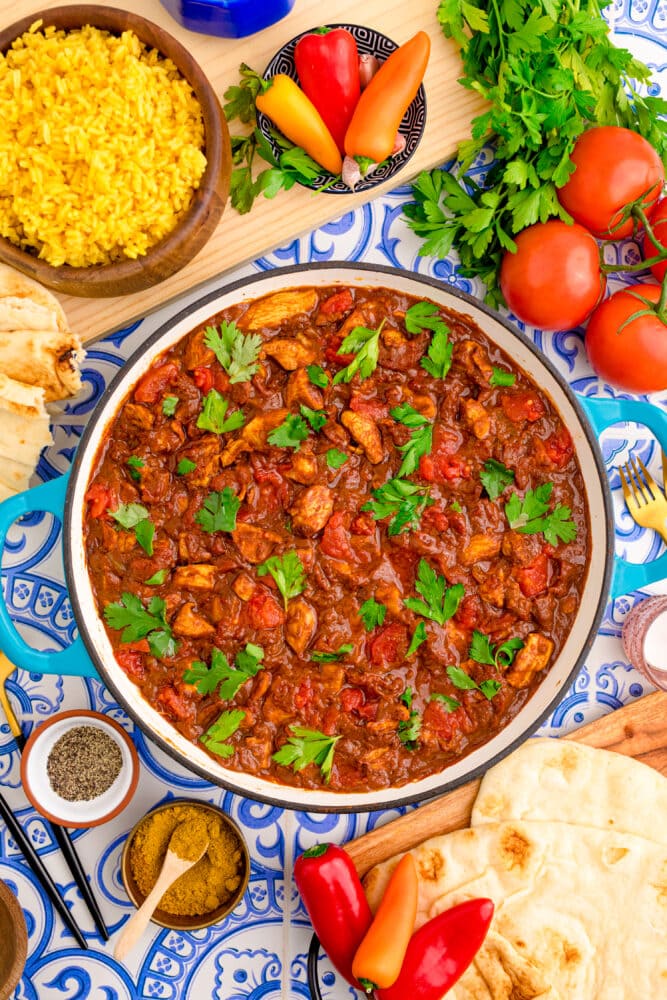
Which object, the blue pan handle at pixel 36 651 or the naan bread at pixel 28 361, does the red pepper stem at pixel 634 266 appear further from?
the blue pan handle at pixel 36 651

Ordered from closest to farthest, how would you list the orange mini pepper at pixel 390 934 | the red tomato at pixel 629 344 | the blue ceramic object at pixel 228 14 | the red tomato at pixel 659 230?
1. the blue ceramic object at pixel 228 14
2. the orange mini pepper at pixel 390 934
3. the red tomato at pixel 629 344
4. the red tomato at pixel 659 230

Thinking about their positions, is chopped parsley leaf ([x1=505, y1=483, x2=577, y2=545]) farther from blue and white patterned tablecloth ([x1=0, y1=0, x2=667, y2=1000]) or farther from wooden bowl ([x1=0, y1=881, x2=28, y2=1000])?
wooden bowl ([x1=0, y1=881, x2=28, y2=1000])

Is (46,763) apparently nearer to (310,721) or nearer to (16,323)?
(310,721)

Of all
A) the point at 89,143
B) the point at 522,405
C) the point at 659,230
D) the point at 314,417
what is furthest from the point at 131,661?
the point at 659,230

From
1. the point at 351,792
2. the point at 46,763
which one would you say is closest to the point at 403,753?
the point at 351,792

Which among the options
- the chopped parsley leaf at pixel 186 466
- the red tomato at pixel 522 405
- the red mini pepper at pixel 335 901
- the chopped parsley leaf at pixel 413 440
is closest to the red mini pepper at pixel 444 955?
the red mini pepper at pixel 335 901

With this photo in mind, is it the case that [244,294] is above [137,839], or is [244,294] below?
above
